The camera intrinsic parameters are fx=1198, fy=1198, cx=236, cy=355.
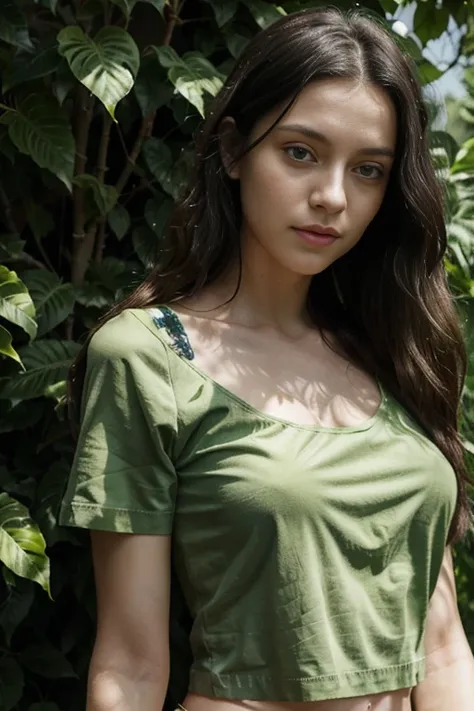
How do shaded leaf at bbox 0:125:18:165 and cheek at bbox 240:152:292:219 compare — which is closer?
cheek at bbox 240:152:292:219

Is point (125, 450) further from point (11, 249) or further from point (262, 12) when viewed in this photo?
point (262, 12)

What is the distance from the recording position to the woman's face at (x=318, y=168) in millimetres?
1530

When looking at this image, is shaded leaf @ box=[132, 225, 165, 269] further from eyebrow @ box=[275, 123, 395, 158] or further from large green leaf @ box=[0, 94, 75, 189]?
eyebrow @ box=[275, 123, 395, 158]

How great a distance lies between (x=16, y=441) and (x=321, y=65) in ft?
2.88

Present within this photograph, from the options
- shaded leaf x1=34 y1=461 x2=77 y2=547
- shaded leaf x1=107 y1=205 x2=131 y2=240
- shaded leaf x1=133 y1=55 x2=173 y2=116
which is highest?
shaded leaf x1=133 y1=55 x2=173 y2=116

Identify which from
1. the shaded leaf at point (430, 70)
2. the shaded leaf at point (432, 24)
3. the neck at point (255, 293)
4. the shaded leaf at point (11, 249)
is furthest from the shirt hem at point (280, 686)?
the shaded leaf at point (432, 24)

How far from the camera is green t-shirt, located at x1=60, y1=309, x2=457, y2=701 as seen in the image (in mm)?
1443

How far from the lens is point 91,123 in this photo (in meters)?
2.10

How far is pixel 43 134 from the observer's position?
191cm

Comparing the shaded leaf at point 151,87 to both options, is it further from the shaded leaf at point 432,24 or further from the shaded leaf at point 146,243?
the shaded leaf at point 432,24

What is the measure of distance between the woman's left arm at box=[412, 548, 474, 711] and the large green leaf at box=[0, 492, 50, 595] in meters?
0.55

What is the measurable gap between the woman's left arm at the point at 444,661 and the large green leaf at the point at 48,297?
73 centimetres

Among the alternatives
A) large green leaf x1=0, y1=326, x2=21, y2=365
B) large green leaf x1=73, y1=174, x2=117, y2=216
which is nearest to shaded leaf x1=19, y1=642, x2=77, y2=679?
large green leaf x1=0, y1=326, x2=21, y2=365

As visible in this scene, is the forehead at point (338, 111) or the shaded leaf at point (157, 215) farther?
the shaded leaf at point (157, 215)
